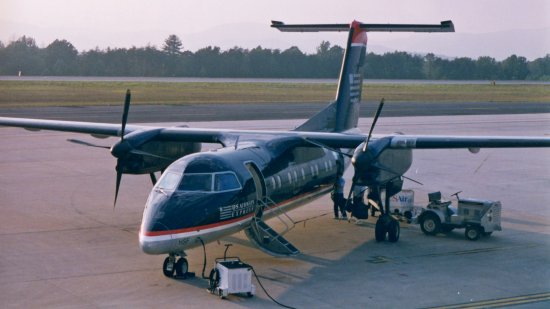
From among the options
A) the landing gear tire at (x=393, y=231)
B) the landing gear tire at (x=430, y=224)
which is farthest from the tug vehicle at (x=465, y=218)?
the landing gear tire at (x=393, y=231)

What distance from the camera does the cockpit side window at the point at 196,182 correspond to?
1875 cm

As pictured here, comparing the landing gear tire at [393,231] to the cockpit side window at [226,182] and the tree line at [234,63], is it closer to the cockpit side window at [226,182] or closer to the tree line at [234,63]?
the cockpit side window at [226,182]

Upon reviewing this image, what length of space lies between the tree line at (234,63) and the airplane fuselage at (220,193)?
10032cm

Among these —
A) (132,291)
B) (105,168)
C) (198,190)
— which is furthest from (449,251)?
(105,168)

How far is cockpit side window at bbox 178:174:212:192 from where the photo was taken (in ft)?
61.5

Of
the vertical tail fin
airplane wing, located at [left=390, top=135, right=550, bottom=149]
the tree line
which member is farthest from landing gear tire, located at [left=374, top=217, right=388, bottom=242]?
the tree line

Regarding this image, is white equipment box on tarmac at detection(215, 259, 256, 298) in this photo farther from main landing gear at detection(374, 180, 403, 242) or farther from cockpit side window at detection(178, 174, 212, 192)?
main landing gear at detection(374, 180, 403, 242)

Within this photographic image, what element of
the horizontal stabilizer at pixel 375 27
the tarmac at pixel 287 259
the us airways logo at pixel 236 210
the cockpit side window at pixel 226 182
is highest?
the horizontal stabilizer at pixel 375 27

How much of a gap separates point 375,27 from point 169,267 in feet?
47.1

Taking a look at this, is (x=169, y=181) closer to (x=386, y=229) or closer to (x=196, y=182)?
(x=196, y=182)

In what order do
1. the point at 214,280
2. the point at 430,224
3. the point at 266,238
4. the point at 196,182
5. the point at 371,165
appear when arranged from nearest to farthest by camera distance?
1. the point at 214,280
2. the point at 196,182
3. the point at 266,238
4. the point at 371,165
5. the point at 430,224

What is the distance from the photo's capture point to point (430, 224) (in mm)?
24312

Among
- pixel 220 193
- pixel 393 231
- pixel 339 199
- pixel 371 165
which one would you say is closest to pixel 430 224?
pixel 393 231

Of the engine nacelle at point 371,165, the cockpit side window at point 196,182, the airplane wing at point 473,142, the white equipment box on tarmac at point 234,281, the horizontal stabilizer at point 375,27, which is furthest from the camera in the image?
the horizontal stabilizer at point 375,27
